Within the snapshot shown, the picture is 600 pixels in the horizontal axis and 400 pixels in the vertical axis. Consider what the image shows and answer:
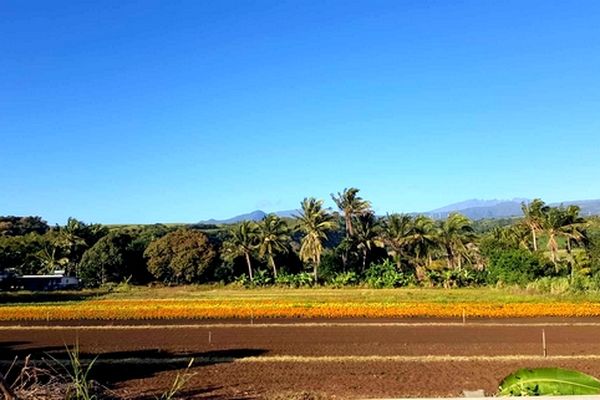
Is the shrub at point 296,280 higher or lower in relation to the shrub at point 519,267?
lower

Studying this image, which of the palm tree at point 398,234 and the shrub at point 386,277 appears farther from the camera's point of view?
the palm tree at point 398,234

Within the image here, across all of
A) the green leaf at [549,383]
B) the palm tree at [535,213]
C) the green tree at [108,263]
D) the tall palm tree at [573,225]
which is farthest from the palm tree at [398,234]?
the green leaf at [549,383]

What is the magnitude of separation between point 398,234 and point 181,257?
82.7ft

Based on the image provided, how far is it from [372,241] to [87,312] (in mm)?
38442

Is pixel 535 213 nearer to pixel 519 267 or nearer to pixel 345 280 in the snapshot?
pixel 519 267

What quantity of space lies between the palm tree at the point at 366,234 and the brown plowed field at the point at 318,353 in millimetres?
36000

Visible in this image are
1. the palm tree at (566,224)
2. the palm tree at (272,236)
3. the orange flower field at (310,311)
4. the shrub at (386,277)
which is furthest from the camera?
the palm tree at (272,236)

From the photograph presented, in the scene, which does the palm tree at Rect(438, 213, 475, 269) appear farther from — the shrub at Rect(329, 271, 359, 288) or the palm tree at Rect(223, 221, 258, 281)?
the palm tree at Rect(223, 221, 258, 281)

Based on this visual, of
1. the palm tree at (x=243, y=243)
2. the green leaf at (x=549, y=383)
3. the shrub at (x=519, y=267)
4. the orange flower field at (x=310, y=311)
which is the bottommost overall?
the orange flower field at (x=310, y=311)

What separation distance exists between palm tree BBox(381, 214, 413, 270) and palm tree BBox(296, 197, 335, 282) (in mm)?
7028

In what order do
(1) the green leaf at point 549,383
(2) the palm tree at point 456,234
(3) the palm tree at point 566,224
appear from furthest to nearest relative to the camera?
(2) the palm tree at point 456,234, (3) the palm tree at point 566,224, (1) the green leaf at point 549,383

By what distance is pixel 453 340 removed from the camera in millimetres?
23797

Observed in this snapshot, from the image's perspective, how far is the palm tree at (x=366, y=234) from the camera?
66625 mm

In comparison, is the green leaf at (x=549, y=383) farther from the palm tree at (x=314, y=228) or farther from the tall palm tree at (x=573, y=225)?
the tall palm tree at (x=573, y=225)
